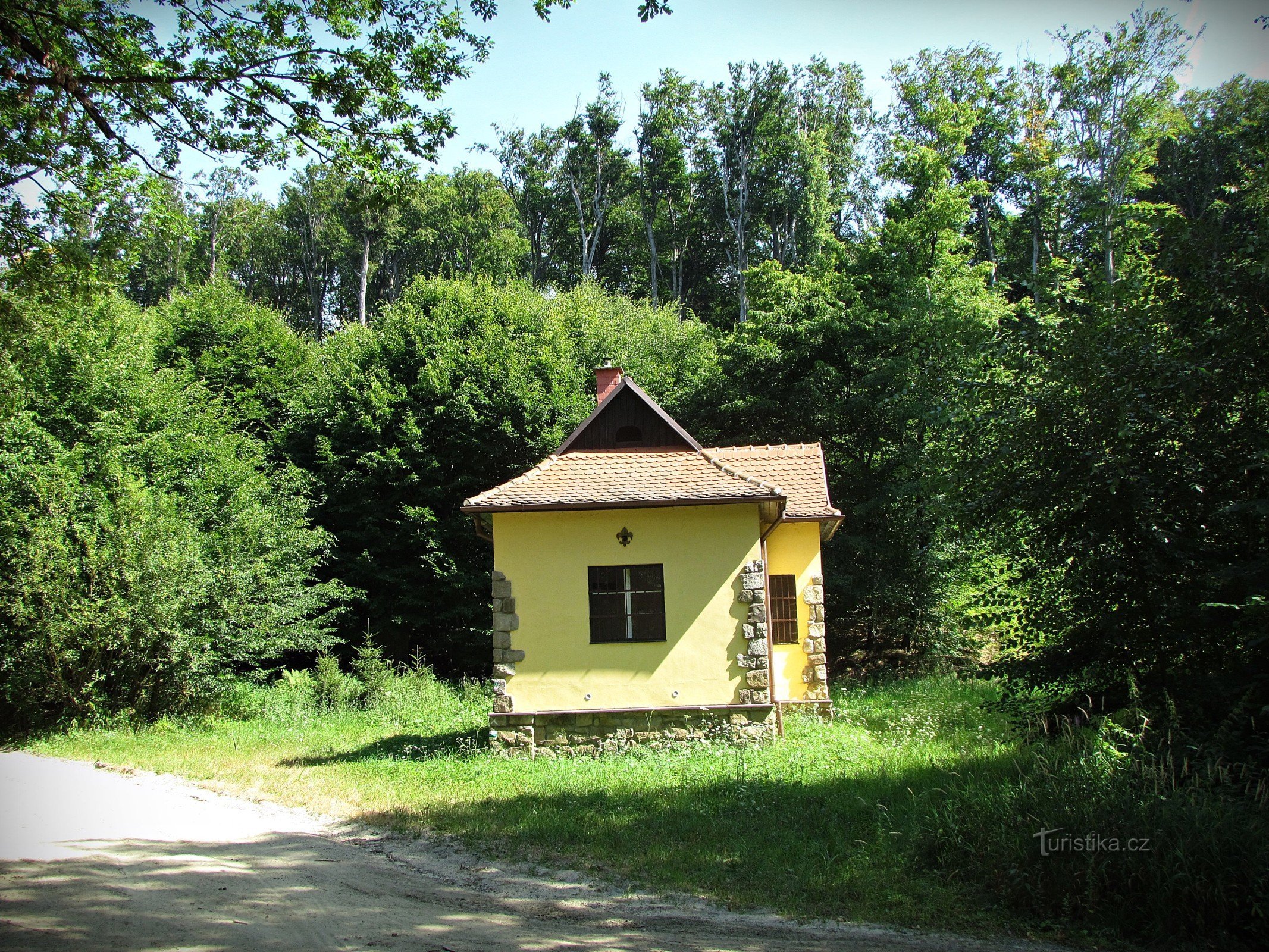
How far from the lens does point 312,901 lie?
5945 mm

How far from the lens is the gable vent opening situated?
13633 millimetres

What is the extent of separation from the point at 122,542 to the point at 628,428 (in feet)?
29.1

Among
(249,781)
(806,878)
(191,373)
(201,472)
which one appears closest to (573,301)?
(191,373)

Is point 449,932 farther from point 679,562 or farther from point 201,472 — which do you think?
point 201,472

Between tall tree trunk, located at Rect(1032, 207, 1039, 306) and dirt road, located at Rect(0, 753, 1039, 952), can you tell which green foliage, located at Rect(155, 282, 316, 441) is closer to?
dirt road, located at Rect(0, 753, 1039, 952)

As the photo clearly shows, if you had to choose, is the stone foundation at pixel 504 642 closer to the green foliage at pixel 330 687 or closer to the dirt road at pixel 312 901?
the dirt road at pixel 312 901

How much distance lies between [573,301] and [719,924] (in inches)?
968

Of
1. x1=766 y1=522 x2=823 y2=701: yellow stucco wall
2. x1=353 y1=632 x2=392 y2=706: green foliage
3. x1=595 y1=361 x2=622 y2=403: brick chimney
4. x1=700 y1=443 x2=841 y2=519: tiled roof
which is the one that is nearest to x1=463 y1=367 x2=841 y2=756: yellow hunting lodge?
x1=700 y1=443 x2=841 y2=519: tiled roof

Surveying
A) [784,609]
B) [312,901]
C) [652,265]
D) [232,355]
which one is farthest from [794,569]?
[652,265]

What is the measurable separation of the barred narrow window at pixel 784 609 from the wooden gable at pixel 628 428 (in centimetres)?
313

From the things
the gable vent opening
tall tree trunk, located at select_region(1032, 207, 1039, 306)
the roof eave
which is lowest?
the roof eave

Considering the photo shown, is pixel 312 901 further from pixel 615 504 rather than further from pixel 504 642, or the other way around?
pixel 615 504

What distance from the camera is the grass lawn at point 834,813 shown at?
5750 mm

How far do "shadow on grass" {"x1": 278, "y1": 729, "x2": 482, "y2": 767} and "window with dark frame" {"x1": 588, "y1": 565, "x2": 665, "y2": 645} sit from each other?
2.48m
